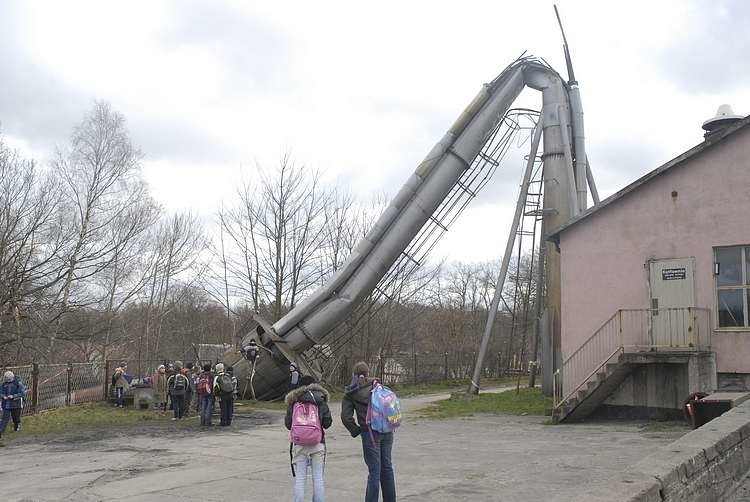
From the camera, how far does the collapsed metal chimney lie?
17.9m

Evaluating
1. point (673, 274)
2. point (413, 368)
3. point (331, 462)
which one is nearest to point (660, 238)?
point (673, 274)

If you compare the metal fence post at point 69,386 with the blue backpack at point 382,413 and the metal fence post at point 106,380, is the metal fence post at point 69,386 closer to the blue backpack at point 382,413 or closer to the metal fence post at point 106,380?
the metal fence post at point 106,380

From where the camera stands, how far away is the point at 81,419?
1709 cm

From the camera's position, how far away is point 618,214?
55.4 ft

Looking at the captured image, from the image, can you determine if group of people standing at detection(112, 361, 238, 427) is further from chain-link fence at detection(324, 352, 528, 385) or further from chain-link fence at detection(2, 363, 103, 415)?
chain-link fence at detection(324, 352, 528, 385)

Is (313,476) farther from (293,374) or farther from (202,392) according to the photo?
(293,374)

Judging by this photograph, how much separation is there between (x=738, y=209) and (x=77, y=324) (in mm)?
20938

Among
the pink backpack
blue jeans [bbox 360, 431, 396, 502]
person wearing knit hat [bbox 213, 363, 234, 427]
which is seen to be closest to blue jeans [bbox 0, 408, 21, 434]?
person wearing knit hat [bbox 213, 363, 234, 427]

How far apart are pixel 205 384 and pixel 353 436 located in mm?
9876

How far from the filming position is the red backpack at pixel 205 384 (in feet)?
52.6

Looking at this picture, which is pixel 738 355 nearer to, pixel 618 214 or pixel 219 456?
pixel 618 214

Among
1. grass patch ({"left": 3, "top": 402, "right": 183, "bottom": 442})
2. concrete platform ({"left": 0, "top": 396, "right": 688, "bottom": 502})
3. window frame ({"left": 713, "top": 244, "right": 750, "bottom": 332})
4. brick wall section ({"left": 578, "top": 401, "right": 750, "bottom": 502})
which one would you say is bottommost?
grass patch ({"left": 3, "top": 402, "right": 183, "bottom": 442})

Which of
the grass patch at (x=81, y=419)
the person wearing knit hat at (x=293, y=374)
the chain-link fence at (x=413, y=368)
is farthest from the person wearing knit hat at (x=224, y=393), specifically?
the chain-link fence at (x=413, y=368)

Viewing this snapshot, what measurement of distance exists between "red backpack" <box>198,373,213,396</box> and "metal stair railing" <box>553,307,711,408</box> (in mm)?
8331
